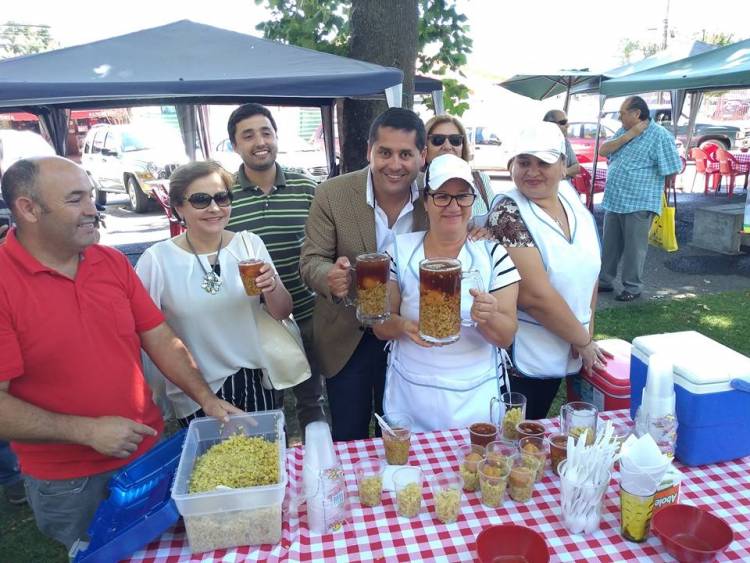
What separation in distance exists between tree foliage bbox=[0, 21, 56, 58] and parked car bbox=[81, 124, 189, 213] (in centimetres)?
4885

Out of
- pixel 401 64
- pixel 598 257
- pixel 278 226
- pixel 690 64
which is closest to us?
pixel 598 257

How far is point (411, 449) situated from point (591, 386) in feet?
3.17

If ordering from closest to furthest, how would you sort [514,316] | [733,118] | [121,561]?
1. [121,561]
2. [514,316]
3. [733,118]

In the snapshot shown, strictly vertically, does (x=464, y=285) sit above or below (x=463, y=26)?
below

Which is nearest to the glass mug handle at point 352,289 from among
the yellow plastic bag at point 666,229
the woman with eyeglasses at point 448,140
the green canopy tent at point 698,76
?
the woman with eyeglasses at point 448,140

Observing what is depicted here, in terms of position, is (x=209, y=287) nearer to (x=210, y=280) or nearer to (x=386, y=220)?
(x=210, y=280)

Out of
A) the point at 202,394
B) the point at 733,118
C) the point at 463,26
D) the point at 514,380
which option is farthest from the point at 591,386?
the point at 733,118

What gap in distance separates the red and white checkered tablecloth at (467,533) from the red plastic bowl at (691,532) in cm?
5

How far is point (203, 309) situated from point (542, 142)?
1529mm

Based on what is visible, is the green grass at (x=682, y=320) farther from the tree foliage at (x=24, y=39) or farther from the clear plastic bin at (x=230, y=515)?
the tree foliage at (x=24, y=39)

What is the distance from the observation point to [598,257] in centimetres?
234

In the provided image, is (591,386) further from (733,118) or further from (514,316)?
(733,118)

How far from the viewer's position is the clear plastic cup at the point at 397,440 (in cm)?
181

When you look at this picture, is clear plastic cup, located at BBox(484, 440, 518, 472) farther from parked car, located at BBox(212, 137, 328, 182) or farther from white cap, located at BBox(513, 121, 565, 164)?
parked car, located at BBox(212, 137, 328, 182)
